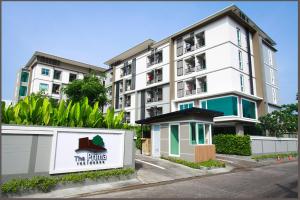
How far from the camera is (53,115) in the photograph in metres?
10.2

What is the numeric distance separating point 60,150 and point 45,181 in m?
1.41

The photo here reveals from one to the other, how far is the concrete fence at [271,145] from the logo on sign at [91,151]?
62.1ft

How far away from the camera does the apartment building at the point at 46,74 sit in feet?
150

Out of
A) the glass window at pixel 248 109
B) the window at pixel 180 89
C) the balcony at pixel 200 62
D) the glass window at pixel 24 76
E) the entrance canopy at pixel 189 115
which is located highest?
the glass window at pixel 24 76

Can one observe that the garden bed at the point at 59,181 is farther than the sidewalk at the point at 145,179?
No

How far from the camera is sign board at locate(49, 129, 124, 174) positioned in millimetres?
9523

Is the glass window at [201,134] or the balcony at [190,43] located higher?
the balcony at [190,43]

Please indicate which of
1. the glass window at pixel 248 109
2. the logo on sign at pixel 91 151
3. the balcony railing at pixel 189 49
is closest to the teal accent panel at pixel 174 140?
the logo on sign at pixel 91 151

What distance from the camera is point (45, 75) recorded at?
153 feet

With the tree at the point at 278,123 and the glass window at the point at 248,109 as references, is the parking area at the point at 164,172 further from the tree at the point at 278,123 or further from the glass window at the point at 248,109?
the tree at the point at 278,123

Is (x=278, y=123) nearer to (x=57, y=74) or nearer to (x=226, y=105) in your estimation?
(x=226, y=105)

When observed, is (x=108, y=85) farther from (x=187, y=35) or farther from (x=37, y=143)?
(x=37, y=143)

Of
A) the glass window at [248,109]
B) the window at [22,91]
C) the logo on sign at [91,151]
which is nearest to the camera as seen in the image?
the logo on sign at [91,151]

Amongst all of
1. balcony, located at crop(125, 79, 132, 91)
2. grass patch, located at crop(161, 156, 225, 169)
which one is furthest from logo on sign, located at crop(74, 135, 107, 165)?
balcony, located at crop(125, 79, 132, 91)
